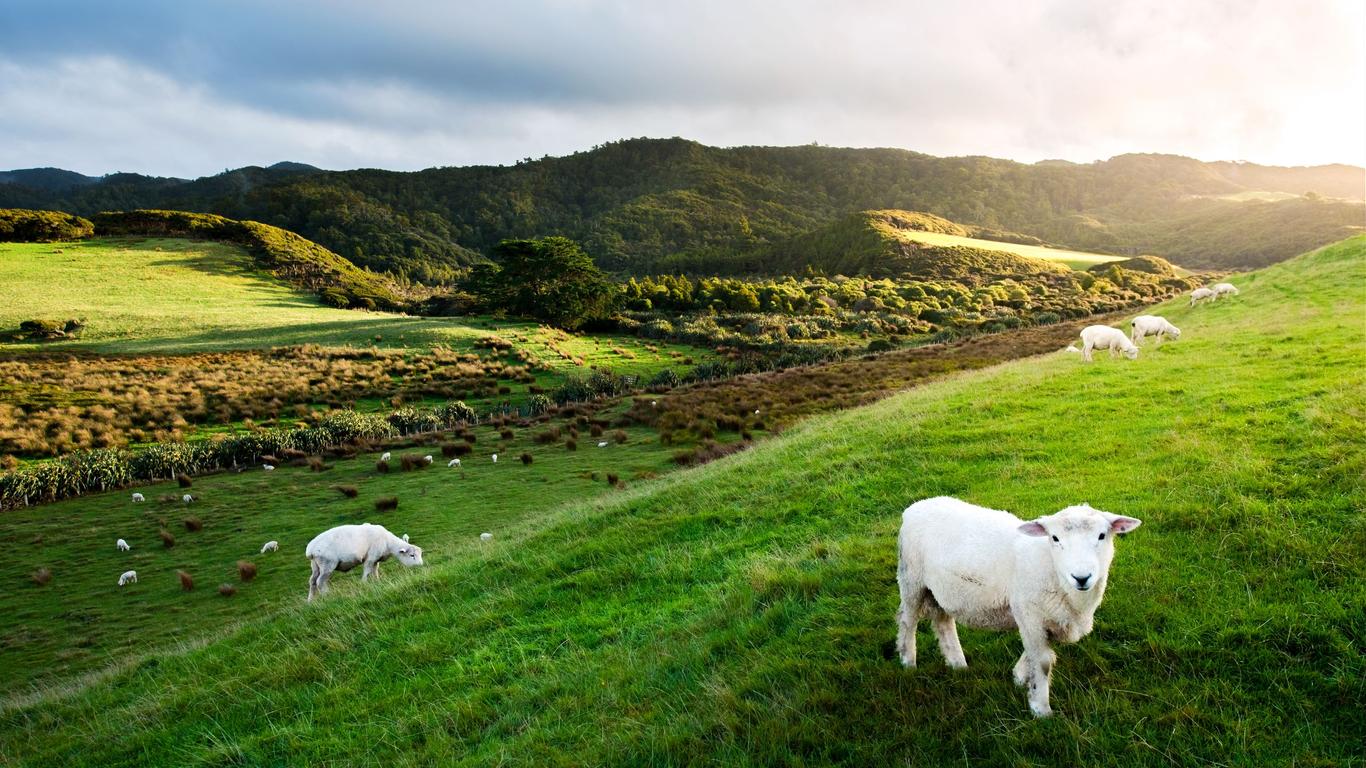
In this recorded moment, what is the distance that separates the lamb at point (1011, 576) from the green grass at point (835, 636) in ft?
1.03

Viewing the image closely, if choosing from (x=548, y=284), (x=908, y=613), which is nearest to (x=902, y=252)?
(x=548, y=284)

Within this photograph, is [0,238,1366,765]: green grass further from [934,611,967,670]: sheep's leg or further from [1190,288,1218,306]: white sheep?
[1190,288,1218,306]: white sheep

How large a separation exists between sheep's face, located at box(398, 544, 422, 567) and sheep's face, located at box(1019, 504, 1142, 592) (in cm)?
1216

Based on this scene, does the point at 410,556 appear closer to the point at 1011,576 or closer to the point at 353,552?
the point at 353,552

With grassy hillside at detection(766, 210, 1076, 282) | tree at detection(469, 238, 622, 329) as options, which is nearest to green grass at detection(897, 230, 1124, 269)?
grassy hillside at detection(766, 210, 1076, 282)

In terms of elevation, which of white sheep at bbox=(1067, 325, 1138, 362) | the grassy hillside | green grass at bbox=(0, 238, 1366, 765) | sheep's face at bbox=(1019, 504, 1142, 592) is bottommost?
green grass at bbox=(0, 238, 1366, 765)

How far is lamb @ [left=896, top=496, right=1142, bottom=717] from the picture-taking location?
3777 mm

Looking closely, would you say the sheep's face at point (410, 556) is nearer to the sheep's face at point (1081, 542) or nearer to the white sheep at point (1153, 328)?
the sheep's face at point (1081, 542)

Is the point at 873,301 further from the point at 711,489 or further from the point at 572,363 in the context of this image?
the point at 711,489

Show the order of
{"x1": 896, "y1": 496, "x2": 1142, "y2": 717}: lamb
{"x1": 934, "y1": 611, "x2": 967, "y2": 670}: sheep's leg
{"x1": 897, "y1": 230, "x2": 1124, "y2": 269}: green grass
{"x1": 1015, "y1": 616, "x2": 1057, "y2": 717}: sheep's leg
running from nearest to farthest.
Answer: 1. {"x1": 896, "y1": 496, "x2": 1142, "y2": 717}: lamb
2. {"x1": 1015, "y1": 616, "x2": 1057, "y2": 717}: sheep's leg
3. {"x1": 934, "y1": 611, "x2": 967, "y2": 670}: sheep's leg
4. {"x1": 897, "y1": 230, "x2": 1124, "y2": 269}: green grass

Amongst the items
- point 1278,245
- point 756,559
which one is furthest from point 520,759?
point 1278,245

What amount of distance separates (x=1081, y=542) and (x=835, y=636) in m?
2.24

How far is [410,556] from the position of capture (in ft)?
42.0

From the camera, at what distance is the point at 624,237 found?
596 feet
